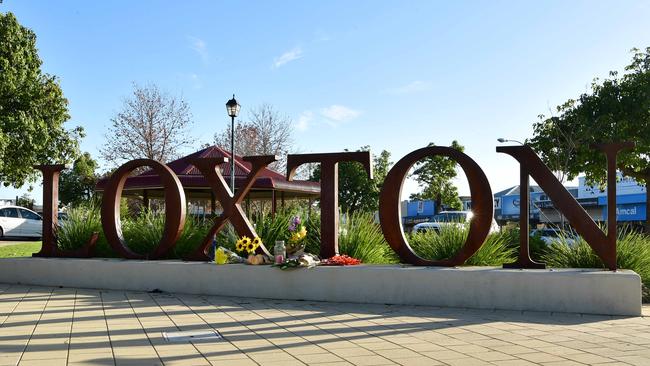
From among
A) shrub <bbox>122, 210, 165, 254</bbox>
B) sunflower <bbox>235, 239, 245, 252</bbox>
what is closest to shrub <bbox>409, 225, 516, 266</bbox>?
sunflower <bbox>235, 239, 245, 252</bbox>

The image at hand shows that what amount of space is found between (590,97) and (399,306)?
18.0m

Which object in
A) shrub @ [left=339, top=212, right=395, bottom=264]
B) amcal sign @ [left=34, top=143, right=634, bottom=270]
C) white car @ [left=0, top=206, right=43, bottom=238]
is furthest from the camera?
white car @ [left=0, top=206, right=43, bottom=238]

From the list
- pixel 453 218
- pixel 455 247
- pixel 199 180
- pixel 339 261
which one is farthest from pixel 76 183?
pixel 455 247

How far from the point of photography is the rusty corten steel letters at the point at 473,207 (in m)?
8.34

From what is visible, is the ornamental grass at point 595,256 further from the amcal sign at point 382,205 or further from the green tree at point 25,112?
the green tree at point 25,112

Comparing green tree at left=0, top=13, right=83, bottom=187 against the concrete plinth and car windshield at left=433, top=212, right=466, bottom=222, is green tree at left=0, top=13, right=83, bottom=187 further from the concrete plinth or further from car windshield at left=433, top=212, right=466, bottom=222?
car windshield at left=433, top=212, right=466, bottom=222

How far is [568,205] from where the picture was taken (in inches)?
318

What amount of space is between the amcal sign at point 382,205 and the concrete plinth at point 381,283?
1.27ft

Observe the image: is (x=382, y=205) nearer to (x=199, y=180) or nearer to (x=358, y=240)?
(x=358, y=240)

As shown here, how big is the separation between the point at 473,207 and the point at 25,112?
1940 centimetres

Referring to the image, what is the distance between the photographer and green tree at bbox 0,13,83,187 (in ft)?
70.0

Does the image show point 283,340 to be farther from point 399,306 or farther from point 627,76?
point 627,76

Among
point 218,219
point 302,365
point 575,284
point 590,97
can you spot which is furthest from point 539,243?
point 590,97

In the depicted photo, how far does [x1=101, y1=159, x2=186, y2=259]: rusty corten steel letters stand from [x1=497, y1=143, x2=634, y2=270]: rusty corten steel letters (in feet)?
16.9
